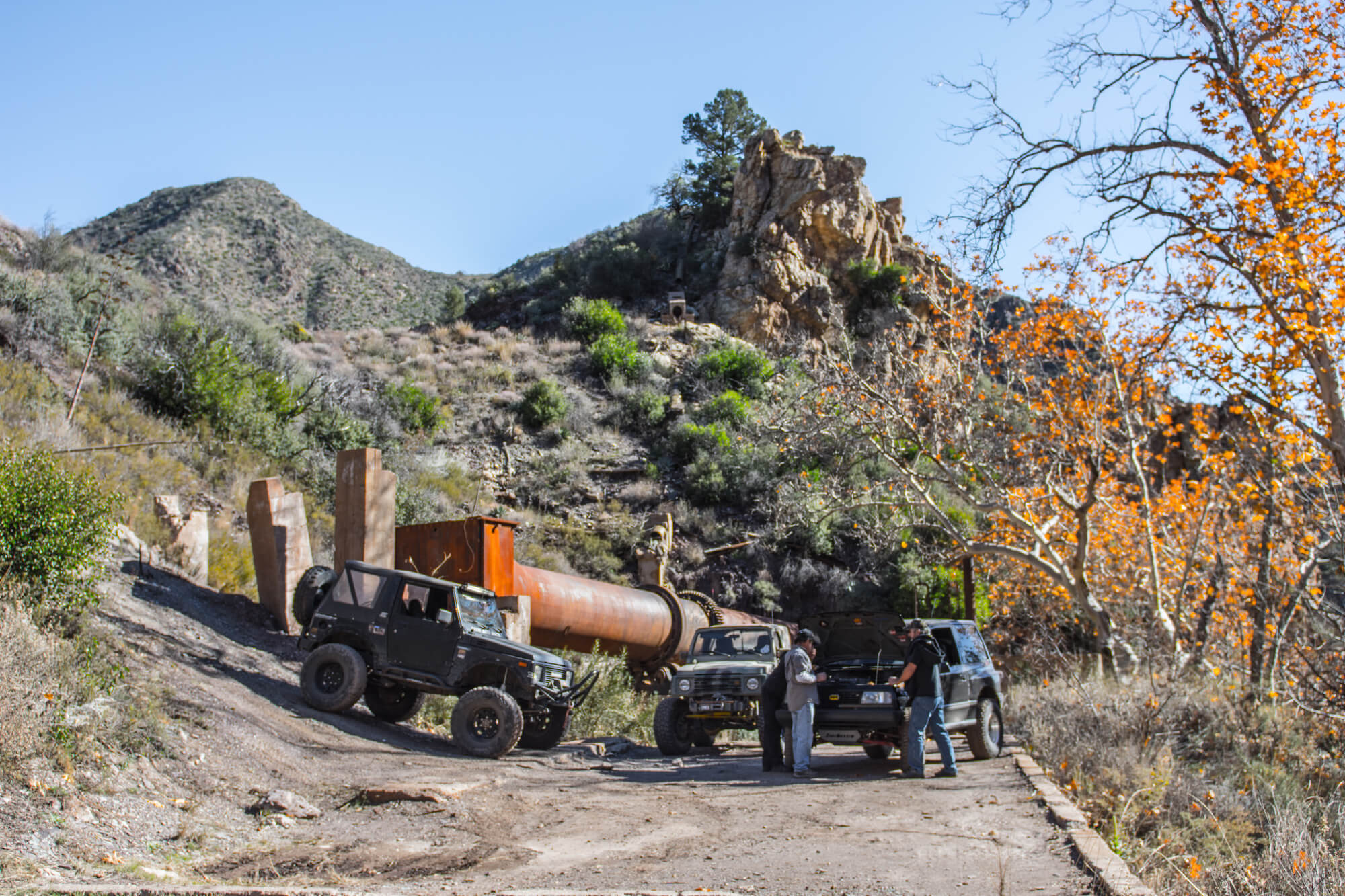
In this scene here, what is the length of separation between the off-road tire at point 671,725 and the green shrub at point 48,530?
6.56m

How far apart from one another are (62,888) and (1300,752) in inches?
437

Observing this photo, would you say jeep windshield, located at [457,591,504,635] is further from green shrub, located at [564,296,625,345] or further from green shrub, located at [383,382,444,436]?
green shrub, located at [564,296,625,345]

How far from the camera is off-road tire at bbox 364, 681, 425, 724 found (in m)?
11.6

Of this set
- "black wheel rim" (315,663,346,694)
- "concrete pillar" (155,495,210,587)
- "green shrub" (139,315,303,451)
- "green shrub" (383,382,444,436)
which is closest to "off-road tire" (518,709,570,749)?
"black wheel rim" (315,663,346,694)

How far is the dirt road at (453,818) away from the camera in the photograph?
554 cm

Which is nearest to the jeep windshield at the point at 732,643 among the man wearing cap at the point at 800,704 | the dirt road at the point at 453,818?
the dirt road at the point at 453,818

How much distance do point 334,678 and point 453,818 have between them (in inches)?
159

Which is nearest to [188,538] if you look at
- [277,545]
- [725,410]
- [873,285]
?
[277,545]

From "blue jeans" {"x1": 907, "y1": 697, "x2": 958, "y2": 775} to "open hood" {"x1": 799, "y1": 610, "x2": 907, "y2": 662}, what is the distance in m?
1.74

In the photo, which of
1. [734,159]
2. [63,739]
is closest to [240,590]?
[63,739]

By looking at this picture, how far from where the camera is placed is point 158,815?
21.7 feet

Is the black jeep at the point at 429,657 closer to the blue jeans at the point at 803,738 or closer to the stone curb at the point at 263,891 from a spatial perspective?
the blue jeans at the point at 803,738

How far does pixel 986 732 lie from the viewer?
11312mm

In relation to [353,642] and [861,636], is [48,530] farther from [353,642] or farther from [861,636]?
[861,636]
